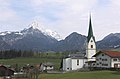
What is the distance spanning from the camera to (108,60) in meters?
85.9

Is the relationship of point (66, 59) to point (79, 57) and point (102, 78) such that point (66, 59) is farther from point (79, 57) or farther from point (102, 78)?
point (102, 78)

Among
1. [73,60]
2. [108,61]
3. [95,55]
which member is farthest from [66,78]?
[73,60]

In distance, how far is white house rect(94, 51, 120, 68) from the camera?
84562mm

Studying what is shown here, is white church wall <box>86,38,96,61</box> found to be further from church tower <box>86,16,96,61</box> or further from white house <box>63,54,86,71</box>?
white house <box>63,54,86,71</box>

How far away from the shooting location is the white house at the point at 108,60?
8456 centimetres

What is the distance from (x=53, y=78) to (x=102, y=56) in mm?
30889

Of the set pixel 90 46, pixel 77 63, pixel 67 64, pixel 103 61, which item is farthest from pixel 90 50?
pixel 103 61

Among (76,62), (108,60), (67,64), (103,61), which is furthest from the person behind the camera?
(67,64)

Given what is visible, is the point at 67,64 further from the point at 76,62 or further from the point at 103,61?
the point at 103,61

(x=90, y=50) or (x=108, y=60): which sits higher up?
(x=90, y=50)

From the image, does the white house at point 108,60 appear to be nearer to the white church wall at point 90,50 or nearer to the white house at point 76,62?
the white church wall at point 90,50

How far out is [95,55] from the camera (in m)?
93.0

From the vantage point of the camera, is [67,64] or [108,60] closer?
[108,60]

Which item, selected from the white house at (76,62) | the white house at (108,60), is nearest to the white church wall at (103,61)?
the white house at (108,60)
